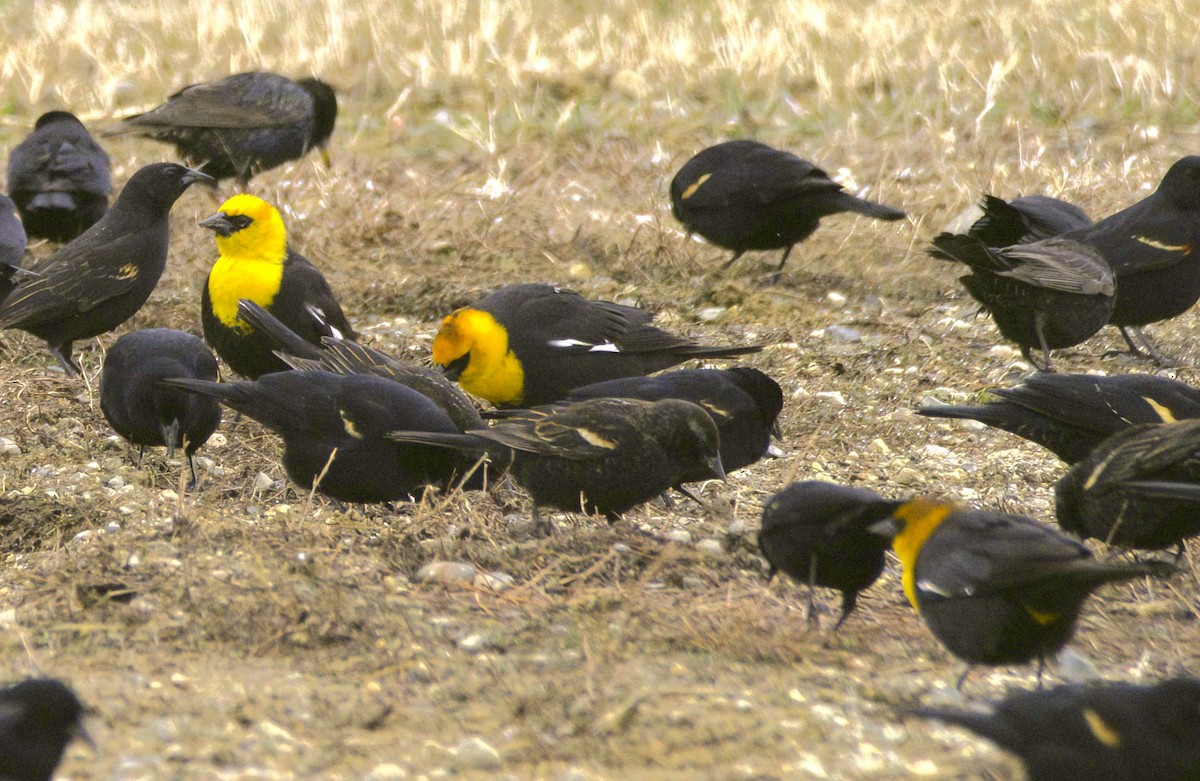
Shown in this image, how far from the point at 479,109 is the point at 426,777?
844 cm

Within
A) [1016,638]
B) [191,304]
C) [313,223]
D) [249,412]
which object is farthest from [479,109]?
[1016,638]

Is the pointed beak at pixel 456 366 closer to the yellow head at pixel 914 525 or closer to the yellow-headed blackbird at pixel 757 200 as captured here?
the yellow-headed blackbird at pixel 757 200

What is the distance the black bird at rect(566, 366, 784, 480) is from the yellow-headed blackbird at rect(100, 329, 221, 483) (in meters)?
1.59

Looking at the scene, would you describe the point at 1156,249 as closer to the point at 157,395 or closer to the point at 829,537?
the point at 829,537

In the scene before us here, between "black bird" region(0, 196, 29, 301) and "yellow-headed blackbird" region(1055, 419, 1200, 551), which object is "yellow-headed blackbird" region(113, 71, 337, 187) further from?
"yellow-headed blackbird" region(1055, 419, 1200, 551)

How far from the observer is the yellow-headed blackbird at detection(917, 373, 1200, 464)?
5.54m

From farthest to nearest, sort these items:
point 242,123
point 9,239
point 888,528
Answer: point 242,123 → point 9,239 → point 888,528

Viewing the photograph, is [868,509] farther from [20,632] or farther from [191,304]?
[191,304]

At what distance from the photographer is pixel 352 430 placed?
219 inches

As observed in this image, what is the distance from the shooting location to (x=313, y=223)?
898 cm

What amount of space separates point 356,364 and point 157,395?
0.87 meters

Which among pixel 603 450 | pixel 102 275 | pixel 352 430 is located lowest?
pixel 102 275

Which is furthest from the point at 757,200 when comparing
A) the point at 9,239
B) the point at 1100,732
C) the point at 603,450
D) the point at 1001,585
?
the point at 1100,732

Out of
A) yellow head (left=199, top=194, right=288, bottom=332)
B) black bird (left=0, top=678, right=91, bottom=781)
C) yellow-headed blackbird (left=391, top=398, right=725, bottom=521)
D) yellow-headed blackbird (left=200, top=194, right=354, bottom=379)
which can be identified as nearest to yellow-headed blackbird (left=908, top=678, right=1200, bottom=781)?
black bird (left=0, top=678, right=91, bottom=781)
